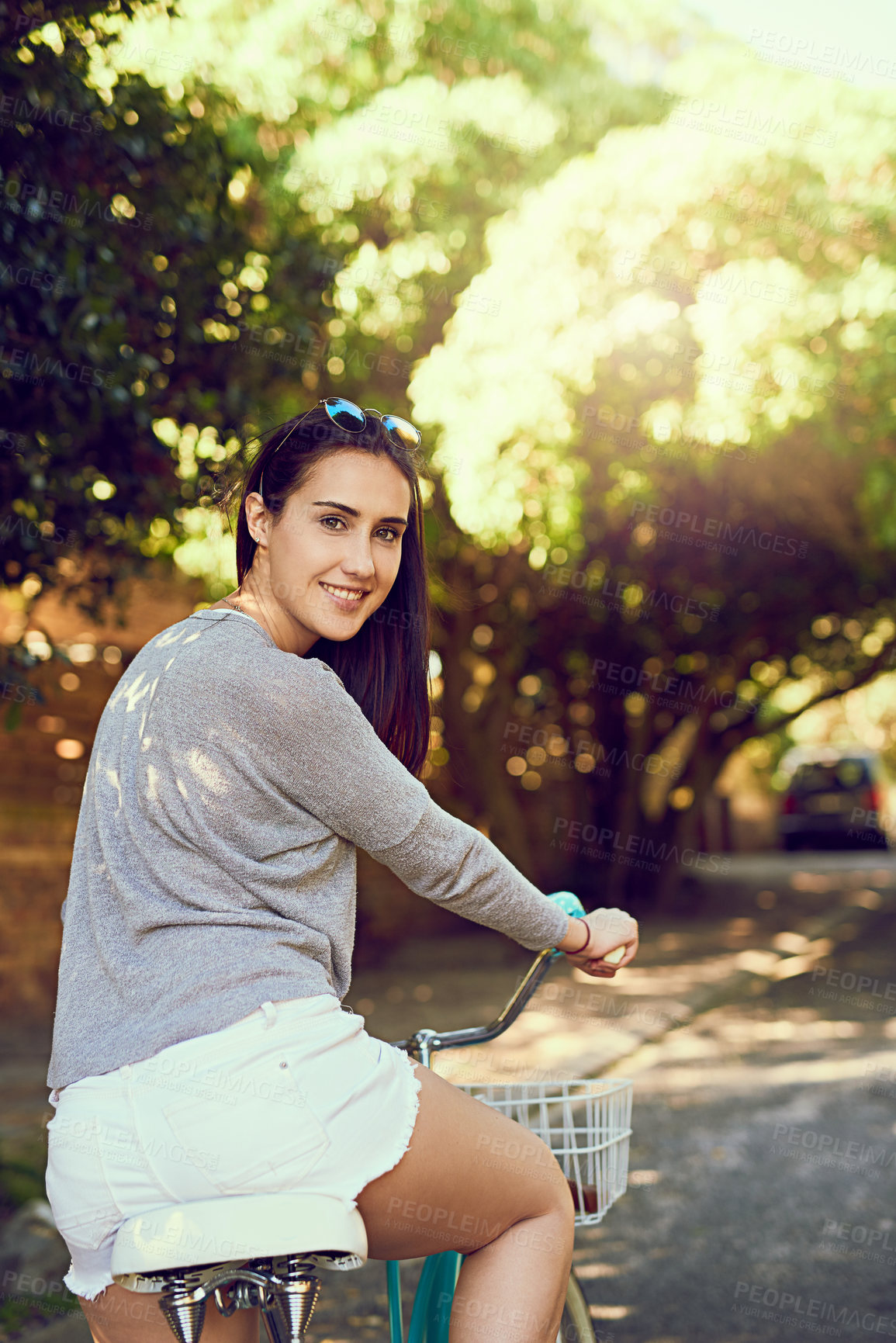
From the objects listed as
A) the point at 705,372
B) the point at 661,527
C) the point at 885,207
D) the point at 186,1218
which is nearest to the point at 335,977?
the point at 186,1218

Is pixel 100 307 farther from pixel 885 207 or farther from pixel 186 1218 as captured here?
pixel 885 207

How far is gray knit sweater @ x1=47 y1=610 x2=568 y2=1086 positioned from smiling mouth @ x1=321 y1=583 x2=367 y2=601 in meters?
0.18

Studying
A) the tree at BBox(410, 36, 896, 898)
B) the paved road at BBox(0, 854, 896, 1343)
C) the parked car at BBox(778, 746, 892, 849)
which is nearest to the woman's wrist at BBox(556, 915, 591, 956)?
the paved road at BBox(0, 854, 896, 1343)

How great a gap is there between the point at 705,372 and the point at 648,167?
1.40m

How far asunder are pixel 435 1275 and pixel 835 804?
21.6m

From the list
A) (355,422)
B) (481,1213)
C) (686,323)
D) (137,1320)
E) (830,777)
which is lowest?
(830,777)

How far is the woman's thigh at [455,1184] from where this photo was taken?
1610 millimetres

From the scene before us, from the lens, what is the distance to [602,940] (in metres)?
2.01

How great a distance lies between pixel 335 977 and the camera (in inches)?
68.2

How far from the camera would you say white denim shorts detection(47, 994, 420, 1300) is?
4.91 ft

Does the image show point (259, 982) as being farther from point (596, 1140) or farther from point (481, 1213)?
point (596, 1140)

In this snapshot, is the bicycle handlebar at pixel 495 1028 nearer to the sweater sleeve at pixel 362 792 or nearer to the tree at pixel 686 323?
the sweater sleeve at pixel 362 792

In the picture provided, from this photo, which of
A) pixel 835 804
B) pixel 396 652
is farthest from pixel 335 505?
pixel 835 804

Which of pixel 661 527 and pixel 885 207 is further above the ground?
pixel 885 207
